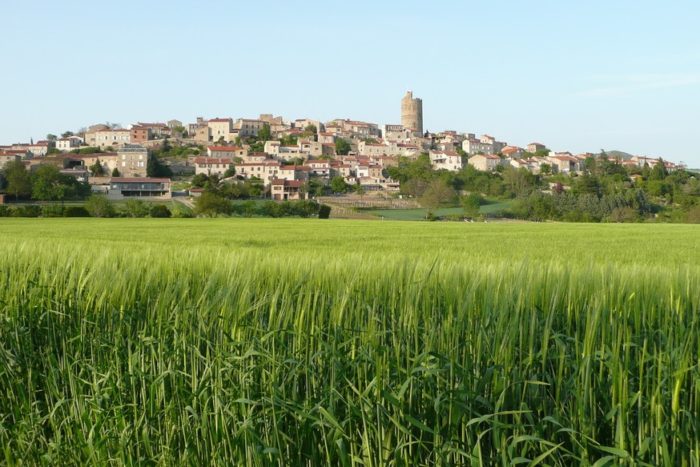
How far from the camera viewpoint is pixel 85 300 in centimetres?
396

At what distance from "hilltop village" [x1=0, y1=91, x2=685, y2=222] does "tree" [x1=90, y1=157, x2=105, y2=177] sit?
17 cm

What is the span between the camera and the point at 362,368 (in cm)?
265

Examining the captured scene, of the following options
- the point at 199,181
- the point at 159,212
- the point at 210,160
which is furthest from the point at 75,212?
the point at 210,160

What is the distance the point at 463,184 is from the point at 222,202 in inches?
2422

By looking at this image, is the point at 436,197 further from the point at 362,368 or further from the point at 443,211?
the point at 362,368

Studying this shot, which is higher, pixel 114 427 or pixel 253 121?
pixel 253 121

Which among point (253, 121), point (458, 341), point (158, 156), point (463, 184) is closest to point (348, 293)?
point (458, 341)

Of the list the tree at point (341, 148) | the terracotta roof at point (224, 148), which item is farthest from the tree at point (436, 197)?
the tree at point (341, 148)

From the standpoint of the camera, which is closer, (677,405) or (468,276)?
(677,405)

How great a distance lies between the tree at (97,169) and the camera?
399 feet

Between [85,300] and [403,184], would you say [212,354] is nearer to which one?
[85,300]

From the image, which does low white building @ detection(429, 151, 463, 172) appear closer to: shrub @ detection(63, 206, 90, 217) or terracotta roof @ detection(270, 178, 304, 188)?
terracotta roof @ detection(270, 178, 304, 188)

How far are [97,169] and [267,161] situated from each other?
99.8 ft

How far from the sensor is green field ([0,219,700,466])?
7.39 feet
